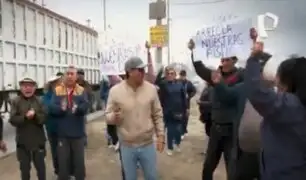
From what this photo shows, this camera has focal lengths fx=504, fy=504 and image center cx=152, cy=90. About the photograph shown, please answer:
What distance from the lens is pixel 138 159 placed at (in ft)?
A: 16.8

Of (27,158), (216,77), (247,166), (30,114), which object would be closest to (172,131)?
(27,158)

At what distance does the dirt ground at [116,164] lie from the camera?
7785mm

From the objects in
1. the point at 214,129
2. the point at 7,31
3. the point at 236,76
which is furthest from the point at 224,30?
the point at 7,31

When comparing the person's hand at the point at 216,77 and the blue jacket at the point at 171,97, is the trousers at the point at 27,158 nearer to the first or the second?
the person's hand at the point at 216,77

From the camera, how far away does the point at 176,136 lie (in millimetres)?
9836

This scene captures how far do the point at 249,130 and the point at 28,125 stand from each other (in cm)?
289

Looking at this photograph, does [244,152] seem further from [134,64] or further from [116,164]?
[116,164]

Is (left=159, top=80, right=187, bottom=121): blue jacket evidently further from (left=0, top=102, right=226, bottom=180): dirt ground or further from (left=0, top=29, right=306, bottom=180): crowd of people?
(left=0, top=29, right=306, bottom=180): crowd of people

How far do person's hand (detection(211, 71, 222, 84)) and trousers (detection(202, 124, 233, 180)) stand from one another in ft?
1.77

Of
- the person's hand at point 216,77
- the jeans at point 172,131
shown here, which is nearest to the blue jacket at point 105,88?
the jeans at point 172,131

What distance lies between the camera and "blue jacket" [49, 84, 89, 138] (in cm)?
610

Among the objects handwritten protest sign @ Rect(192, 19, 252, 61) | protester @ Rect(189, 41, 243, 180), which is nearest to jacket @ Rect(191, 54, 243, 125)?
protester @ Rect(189, 41, 243, 180)

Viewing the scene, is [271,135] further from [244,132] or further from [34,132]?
[34,132]

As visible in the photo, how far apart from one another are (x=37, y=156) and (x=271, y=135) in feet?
11.8
